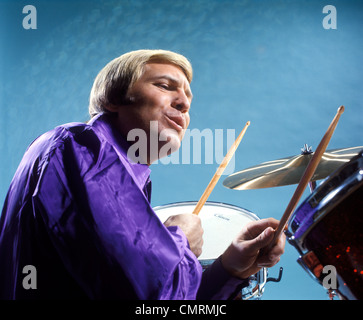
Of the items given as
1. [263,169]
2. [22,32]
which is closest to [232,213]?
[263,169]

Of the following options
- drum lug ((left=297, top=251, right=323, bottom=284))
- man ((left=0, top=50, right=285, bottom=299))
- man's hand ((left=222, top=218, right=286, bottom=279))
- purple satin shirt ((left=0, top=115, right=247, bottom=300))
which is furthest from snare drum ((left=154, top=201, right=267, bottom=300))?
drum lug ((left=297, top=251, right=323, bottom=284))

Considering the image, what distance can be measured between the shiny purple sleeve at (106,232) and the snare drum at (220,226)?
36 cm

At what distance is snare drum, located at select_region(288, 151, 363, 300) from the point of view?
317 mm

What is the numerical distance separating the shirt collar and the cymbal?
383 millimetres

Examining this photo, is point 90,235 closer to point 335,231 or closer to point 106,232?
point 106,232

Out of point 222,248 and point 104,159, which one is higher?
point 104,159

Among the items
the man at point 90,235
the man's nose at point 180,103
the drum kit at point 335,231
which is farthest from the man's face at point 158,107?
the drum kit at point 335,231

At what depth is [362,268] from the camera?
0.33 metres

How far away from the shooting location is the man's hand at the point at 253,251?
0.59 m

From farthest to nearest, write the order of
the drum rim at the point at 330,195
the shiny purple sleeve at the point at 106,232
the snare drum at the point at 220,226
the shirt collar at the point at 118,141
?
1. the snare drum at the point at 220,226
2. the shirt collar at the point at 118,141
3. the shiny purple sleeve at the point at 106,232
4. the drum rim at the point at 330,195

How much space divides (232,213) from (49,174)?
70cm

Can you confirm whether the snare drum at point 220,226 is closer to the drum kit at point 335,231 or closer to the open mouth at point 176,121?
the open mouth at point 176,121

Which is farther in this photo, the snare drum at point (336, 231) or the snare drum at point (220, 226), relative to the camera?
the snare drum at point (220, 226)
